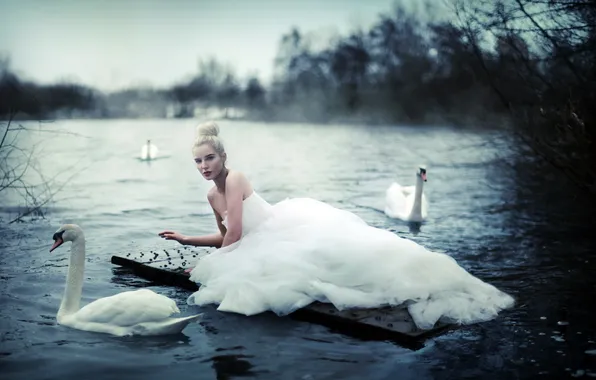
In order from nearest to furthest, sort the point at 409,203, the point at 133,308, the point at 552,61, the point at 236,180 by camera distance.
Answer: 1. the point at 133,308
2. the point at 236,180
3. the point at 552,61
4. the point at 409,203

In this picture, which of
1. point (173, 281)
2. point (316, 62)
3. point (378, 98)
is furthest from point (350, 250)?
point (316, 62)

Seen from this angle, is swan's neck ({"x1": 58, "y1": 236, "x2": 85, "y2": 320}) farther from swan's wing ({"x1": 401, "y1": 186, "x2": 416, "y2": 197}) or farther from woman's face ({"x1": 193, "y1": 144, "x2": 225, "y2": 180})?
swan's wing ({"x1": 401, "y1": 186, "x2": 416, "y2": 197})

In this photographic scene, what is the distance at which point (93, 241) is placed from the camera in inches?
330

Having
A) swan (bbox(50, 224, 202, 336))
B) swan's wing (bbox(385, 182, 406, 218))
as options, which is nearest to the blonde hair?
swan (bbox(50, 224, 202, 336))

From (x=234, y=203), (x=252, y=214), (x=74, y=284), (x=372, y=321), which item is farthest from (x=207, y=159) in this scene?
(x=372, y=321)

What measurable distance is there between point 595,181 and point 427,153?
55.8ft

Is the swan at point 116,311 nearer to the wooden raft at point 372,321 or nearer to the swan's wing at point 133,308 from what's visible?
the swan's wing at point 133,308

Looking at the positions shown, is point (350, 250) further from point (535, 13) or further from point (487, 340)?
point (535, 13)

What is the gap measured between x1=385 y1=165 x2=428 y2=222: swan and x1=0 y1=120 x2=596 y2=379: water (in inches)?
10.5

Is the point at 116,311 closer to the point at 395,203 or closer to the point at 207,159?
the point at 207,159

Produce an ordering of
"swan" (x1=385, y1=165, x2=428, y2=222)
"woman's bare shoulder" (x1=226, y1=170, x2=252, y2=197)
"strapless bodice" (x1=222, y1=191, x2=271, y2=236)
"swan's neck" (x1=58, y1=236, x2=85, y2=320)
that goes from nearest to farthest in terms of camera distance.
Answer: "swan's neck" (x1=58, y1=236, x2=85, y2=320) → "woman's bare shoulder" (x1=226, y1=170, x2=252, y2=197) → "strapless bodice" (x1=222, y1=191, x2=271, y2=236) → "swan" (x1=385, y1=165, x2=428, y2=222)

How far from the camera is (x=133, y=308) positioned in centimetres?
434

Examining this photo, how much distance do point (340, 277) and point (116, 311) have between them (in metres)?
1.51

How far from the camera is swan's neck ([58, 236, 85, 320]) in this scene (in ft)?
15.2
